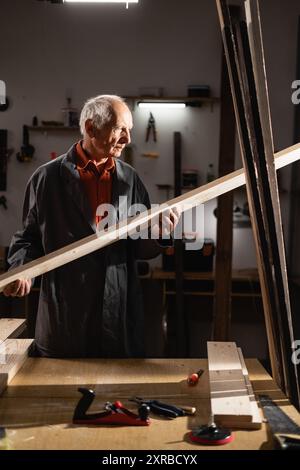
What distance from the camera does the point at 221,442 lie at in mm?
1468

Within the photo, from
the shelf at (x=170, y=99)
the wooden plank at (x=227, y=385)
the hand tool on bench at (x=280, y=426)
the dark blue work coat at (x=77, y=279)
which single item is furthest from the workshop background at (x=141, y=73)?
the hand tool on bench at (x=280, y=426)

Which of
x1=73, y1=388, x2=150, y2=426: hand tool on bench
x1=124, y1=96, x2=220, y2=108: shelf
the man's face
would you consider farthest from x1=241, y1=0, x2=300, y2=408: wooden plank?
x1=124, y1=96, x2=220, y2=108: shelf

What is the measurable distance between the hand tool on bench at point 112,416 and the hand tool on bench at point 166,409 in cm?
5

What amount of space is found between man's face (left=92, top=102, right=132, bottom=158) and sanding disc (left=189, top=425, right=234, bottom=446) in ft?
4.74

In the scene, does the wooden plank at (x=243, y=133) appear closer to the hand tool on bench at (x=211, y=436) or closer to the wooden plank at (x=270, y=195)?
the wooden plank at (x=270, y=195)

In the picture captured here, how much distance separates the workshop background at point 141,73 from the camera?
5512 millimetres

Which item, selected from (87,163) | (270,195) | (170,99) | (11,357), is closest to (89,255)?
(87,163)

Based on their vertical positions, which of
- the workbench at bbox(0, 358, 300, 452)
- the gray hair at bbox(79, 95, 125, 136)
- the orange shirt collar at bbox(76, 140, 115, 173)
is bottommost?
the workbench at bbox(0, 358, 300, 452)

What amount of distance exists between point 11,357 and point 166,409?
68 cm

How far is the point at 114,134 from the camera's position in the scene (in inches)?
104

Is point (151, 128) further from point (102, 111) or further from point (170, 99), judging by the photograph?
point (102, 111)

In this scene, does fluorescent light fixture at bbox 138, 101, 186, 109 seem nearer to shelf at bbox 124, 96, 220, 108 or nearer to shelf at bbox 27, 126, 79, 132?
shelf at bbox 124, 96, 220, 108

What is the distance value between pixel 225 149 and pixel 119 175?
111 centimetres

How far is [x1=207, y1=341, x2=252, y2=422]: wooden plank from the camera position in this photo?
62.3 inches
